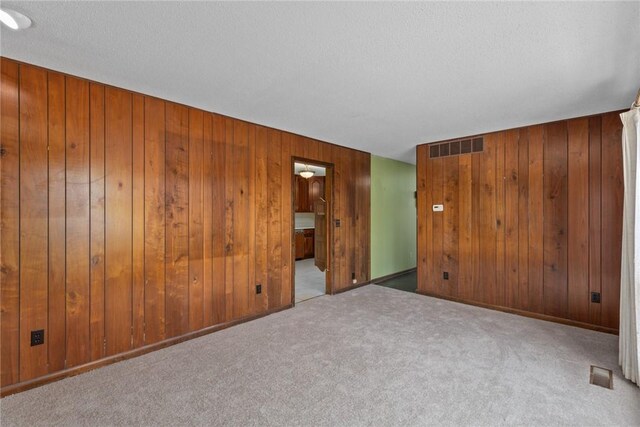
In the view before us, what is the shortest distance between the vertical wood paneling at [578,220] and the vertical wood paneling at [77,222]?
511 cm

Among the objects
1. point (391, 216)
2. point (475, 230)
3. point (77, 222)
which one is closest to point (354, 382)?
point (77, 222)

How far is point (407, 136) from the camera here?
4.33m

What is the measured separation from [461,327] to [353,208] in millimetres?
2505

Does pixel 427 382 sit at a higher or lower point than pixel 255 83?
lower

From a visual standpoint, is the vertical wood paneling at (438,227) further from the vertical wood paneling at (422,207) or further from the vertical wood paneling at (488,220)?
the vertical wood paneling at (488,220)

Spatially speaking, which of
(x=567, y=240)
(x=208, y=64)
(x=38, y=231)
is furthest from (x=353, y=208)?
(x=38, y=231)

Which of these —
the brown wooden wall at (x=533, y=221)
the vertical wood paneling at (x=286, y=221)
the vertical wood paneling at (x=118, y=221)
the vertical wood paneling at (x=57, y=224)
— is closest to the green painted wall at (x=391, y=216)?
the brown wooden wall at (x=533, y=221)

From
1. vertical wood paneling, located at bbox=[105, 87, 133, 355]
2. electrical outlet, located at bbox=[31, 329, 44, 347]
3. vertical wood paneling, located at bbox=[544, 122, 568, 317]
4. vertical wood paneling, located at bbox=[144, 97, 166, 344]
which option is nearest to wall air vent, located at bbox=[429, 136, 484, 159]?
vertical wood paneling, located at bbox=[544, 122, 568, 317]

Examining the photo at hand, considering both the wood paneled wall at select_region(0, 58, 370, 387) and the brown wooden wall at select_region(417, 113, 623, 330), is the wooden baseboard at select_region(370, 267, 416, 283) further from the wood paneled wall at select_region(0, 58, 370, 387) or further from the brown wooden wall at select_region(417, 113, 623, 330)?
the wood paneled wall at select_region(0, 58, 370, 387)

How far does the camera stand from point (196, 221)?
3168 mm

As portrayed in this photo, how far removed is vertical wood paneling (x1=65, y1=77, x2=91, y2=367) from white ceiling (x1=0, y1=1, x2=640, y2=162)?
1.03 ft

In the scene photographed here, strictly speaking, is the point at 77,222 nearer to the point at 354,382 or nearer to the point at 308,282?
the point at 354,382

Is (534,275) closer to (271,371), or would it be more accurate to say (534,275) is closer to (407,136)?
(407,136)

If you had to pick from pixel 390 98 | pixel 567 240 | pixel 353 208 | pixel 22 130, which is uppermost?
pixel 390 98
